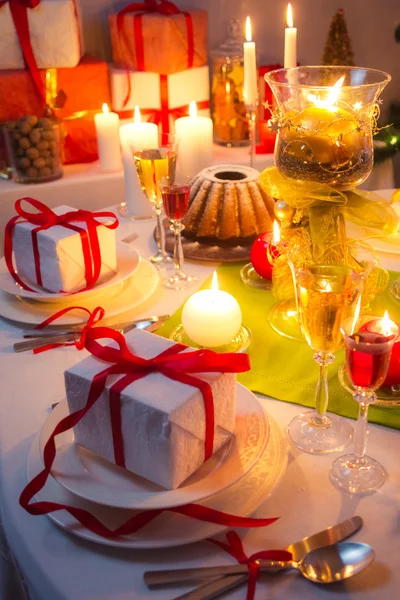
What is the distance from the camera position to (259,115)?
→ 2.39 meters

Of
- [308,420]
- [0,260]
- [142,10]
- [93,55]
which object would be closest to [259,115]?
[142,10]

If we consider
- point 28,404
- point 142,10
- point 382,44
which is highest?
point 142,10

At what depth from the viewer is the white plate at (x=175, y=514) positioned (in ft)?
2.23

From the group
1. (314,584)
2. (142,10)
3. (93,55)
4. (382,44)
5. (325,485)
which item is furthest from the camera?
(382,44)

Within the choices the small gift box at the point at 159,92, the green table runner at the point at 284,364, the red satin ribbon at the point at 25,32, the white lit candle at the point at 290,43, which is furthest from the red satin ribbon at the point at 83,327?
the small gift box at the point at 159,92

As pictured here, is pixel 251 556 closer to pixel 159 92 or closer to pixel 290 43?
pixel 290 43

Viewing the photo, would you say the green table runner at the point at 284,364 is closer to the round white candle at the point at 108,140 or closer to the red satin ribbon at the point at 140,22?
the round white candle at the point at 108,140

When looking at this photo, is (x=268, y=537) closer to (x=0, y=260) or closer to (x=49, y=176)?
(x=0, y=260)

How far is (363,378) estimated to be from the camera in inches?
28.8

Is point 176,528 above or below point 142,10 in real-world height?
below

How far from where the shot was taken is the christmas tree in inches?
102

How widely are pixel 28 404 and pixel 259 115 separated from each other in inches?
68.7

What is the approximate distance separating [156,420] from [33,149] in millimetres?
1580

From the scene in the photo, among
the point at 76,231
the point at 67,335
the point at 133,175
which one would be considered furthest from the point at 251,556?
the point at 133,175
